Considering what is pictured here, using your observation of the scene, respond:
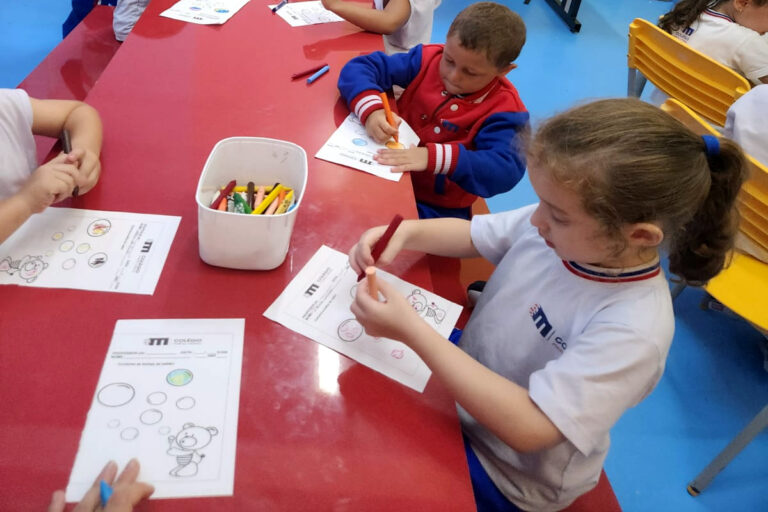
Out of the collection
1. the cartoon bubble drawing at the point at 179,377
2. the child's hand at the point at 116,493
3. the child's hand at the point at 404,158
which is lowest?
the cartoon bubble drawing at the point at 179,377

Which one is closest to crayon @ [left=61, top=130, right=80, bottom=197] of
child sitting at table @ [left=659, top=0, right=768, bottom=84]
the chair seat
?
the chair seat

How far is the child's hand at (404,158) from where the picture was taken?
1047mm

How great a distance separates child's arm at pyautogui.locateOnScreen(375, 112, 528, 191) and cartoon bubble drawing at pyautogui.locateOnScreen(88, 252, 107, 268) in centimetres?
55

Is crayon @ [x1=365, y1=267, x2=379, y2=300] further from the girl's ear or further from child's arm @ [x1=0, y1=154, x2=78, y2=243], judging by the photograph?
child's arm @ [x1=0, y1=154, x2=78, y2=243]

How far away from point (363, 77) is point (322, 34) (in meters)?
0.40

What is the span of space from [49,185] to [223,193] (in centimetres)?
25

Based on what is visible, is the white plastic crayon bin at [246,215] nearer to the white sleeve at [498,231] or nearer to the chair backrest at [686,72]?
the white sleeve at [498,231]

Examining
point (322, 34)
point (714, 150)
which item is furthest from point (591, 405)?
point (322, 34)

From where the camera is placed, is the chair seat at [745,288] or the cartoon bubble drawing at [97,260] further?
the chair seat at [745,288]

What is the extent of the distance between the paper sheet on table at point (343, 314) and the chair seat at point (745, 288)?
34.6 inches

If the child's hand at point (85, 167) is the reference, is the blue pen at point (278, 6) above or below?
above

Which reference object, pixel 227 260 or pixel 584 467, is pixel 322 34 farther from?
pixel 584 467

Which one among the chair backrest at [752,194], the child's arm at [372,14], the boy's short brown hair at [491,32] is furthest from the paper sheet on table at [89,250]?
the chair backrest at [752,194]

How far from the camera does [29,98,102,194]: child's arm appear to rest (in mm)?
832
